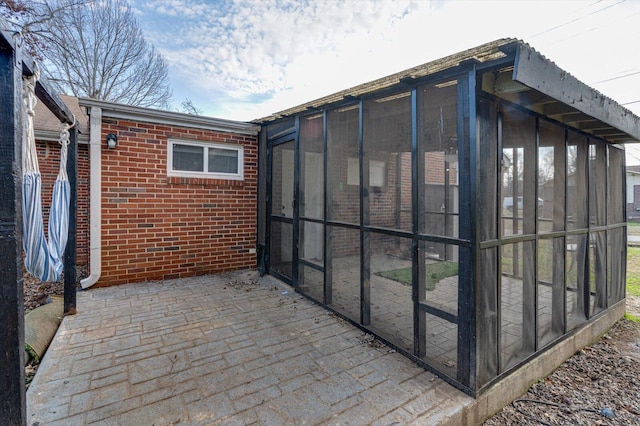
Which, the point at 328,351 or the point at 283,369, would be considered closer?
the point at 283,369

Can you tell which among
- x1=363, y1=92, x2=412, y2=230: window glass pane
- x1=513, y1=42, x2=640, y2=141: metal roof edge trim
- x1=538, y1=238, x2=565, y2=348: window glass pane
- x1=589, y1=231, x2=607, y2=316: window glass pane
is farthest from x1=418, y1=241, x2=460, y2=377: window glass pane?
x1=589, y1=231, x2=607, y2=316: window glass pane

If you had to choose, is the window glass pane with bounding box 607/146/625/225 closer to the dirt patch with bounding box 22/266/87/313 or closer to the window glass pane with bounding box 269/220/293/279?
the window glass pane with bounding box 269/220/293/279

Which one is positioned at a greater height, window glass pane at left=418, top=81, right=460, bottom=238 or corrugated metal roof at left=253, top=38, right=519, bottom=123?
corrugated metal roof at left=253, top=38, right=519, bottom=123

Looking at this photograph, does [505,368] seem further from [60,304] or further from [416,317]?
[60,304]

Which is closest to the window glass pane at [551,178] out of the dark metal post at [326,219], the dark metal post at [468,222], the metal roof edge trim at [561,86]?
the metal roof edge trim at [561,86]

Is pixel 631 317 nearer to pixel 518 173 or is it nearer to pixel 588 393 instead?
pixel 588 393

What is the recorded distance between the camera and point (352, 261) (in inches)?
142

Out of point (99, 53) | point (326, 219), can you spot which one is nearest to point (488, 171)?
point (326, 219)

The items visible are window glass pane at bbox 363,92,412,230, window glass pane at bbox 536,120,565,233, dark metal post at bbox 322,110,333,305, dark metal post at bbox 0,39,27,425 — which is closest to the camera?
dark metal post at bbox 0,39,27,425

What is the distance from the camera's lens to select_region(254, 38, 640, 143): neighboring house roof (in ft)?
5.92

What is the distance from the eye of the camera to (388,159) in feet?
10.9

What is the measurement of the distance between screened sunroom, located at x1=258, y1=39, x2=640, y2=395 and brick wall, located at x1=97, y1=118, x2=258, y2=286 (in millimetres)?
1471

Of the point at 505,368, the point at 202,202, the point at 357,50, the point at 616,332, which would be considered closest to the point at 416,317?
the point at 505,368

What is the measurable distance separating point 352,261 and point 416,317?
1.21 metres
